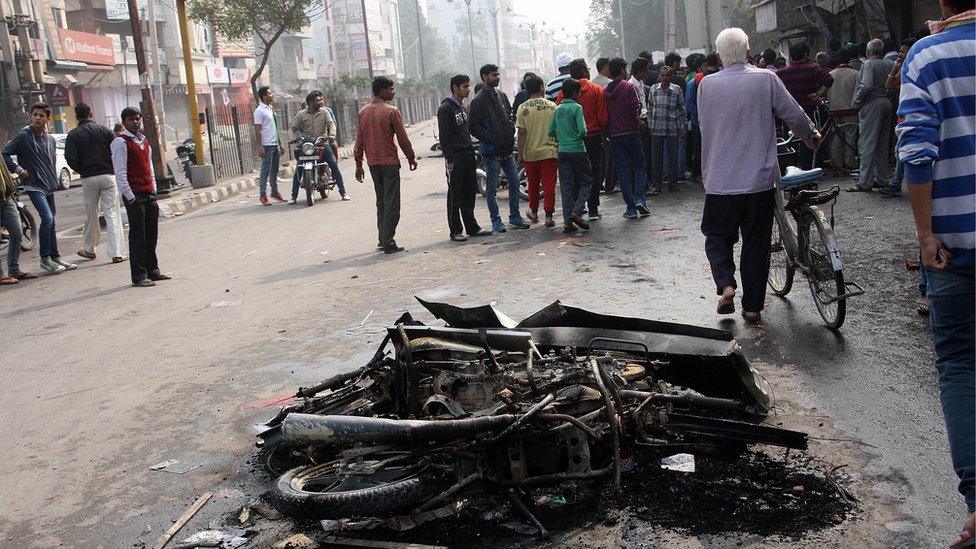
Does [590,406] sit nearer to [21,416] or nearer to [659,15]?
[21,416]

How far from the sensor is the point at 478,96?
37.1 feet

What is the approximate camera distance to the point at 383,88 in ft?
36.4

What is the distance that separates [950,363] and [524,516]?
1.65m

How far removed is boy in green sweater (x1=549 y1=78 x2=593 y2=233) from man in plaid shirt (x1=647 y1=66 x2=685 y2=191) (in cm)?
287

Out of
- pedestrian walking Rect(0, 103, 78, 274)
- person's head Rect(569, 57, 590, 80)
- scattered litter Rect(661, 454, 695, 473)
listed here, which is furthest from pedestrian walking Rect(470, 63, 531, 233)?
scattered litter Rect(661, 454, 695, 473)

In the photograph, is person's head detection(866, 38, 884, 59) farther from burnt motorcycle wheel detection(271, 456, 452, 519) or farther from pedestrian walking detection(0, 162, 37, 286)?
pedestrian walking detection(0, 162, 37, 286)

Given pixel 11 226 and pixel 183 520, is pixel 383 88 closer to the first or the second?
pixel 11 226

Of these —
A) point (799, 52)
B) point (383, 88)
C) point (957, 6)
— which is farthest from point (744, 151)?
point (799, 52)

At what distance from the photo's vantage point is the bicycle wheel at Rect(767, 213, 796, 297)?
6684mm

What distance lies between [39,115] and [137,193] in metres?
2.32

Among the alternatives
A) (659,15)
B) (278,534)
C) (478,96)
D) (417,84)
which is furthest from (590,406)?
(417,84)

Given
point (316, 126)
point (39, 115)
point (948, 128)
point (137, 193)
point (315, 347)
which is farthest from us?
point (316, 126)

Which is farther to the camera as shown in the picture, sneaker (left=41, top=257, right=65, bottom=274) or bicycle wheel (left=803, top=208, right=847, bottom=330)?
sneaker (left=41, top=257, right=65, bottom=274)

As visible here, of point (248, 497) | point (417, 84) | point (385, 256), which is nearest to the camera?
point (248, 497)
